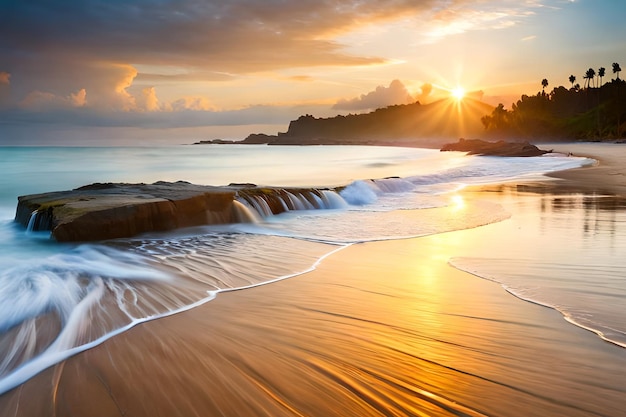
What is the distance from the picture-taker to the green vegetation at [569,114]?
295 feet

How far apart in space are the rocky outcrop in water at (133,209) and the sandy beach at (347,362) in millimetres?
4683

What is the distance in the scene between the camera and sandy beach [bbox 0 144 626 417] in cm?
274

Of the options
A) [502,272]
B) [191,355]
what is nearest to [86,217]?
[191,355]

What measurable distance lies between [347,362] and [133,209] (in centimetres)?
700

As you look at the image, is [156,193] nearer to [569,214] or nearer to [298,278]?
[298,278]

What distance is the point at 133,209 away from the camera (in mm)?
9094

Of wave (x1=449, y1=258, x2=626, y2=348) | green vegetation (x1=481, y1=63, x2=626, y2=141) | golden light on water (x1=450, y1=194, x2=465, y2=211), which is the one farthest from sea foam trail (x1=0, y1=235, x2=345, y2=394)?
green vegetation (x1=481, y1=63, x2=626, y2=141)

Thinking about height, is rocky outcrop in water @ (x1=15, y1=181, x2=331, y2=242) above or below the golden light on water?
above

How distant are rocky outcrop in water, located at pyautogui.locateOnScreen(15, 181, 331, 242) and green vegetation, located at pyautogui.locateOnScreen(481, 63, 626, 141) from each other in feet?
298

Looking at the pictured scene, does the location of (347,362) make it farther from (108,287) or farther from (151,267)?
(151,267)

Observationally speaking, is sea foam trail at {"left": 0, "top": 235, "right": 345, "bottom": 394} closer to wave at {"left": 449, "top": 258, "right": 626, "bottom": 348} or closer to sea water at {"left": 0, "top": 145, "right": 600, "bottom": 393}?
sea water at {"left": 0, "top": 145, "right": 600, "bottom": 393}

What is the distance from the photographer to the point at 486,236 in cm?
837

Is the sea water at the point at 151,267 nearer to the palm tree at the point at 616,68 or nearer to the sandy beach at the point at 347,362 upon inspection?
the sandy beach at the point at 347,362

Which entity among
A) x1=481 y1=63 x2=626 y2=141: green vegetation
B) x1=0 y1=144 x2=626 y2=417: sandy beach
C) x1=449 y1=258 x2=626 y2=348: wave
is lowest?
x1=449 y1=258 x2=626 y2=348: wave
